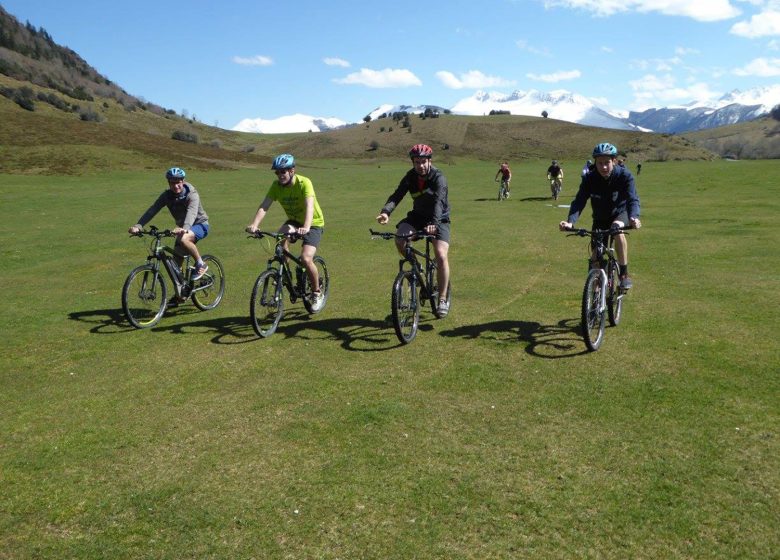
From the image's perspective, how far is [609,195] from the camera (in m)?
8.11

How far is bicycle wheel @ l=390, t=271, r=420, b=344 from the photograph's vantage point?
784 cm

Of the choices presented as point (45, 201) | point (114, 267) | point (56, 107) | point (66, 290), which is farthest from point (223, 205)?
point (56, 107)

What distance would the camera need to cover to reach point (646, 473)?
4.69 metres

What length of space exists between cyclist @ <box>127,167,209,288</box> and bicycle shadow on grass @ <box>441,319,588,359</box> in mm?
4377

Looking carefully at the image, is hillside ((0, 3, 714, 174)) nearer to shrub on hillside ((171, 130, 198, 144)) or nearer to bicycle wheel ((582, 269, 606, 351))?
shrub on hillside ((171, 130, 198, 144))

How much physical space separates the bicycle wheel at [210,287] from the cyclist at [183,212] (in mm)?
352

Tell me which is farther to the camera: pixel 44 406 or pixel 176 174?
pixel 176 174

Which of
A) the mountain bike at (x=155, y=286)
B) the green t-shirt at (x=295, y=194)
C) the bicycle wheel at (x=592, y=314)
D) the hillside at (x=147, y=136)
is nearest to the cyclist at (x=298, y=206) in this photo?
the green t-shirt at (x=295, y=194)

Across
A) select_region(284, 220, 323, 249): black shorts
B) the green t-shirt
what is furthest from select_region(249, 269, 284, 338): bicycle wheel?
the green t-shirt

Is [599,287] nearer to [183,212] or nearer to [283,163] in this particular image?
[283,163]

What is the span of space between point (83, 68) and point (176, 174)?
190117 millimetres

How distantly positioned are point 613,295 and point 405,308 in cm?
302

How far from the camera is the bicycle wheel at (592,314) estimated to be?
723 centimetres

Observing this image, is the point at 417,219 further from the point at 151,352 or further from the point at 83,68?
the point at 83,68
